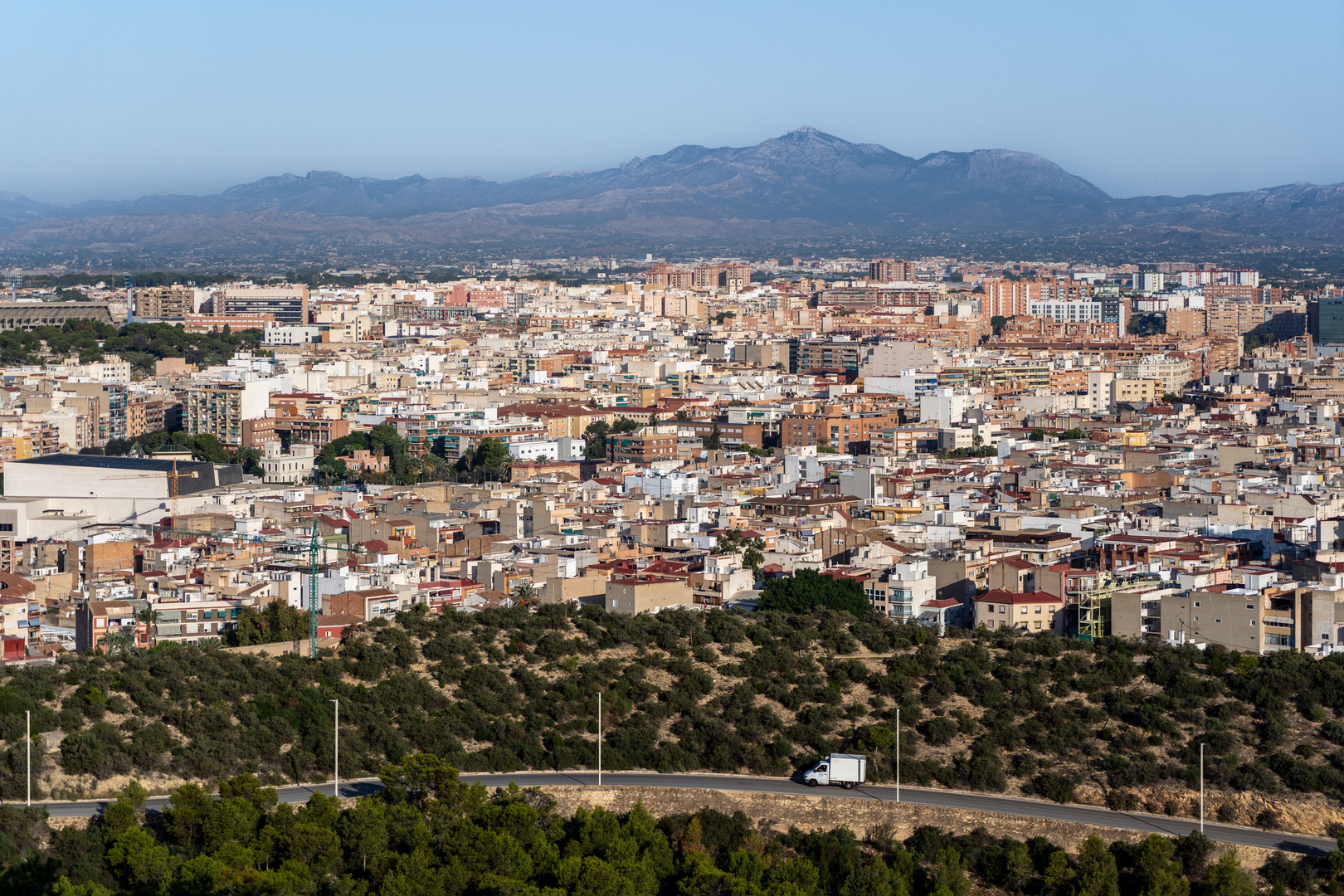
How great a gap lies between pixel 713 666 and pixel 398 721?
228cm

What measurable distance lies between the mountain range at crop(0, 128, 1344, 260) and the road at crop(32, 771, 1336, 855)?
114970 millimetres

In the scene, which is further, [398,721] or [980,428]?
[980,428]

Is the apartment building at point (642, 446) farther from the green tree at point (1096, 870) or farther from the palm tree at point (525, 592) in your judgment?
the green tree at point (1096, 870)

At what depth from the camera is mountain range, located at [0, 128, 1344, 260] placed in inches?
5591

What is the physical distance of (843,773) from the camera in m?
12.3

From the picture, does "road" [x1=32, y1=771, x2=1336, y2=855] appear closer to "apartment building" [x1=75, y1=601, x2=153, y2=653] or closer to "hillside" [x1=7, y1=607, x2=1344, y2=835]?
"hillside" [x1=7, y1=607, x2=1344, y2=835]

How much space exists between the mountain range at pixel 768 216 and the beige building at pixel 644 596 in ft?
360

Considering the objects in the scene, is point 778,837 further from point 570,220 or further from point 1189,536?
point 570,220

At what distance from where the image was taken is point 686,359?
52.3 metres

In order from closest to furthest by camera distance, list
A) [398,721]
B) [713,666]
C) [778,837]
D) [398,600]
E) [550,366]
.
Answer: [778,837] < [398,721] < [713,666] < [398,600] < [550,366]

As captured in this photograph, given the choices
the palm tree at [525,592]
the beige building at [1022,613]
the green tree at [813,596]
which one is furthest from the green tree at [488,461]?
the beige building at [1022,613]

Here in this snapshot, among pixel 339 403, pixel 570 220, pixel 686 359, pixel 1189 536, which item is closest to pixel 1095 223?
pixel 570 220

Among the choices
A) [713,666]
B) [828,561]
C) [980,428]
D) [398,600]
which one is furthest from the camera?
[980,428]

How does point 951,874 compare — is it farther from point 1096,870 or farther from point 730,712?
point 730,712
